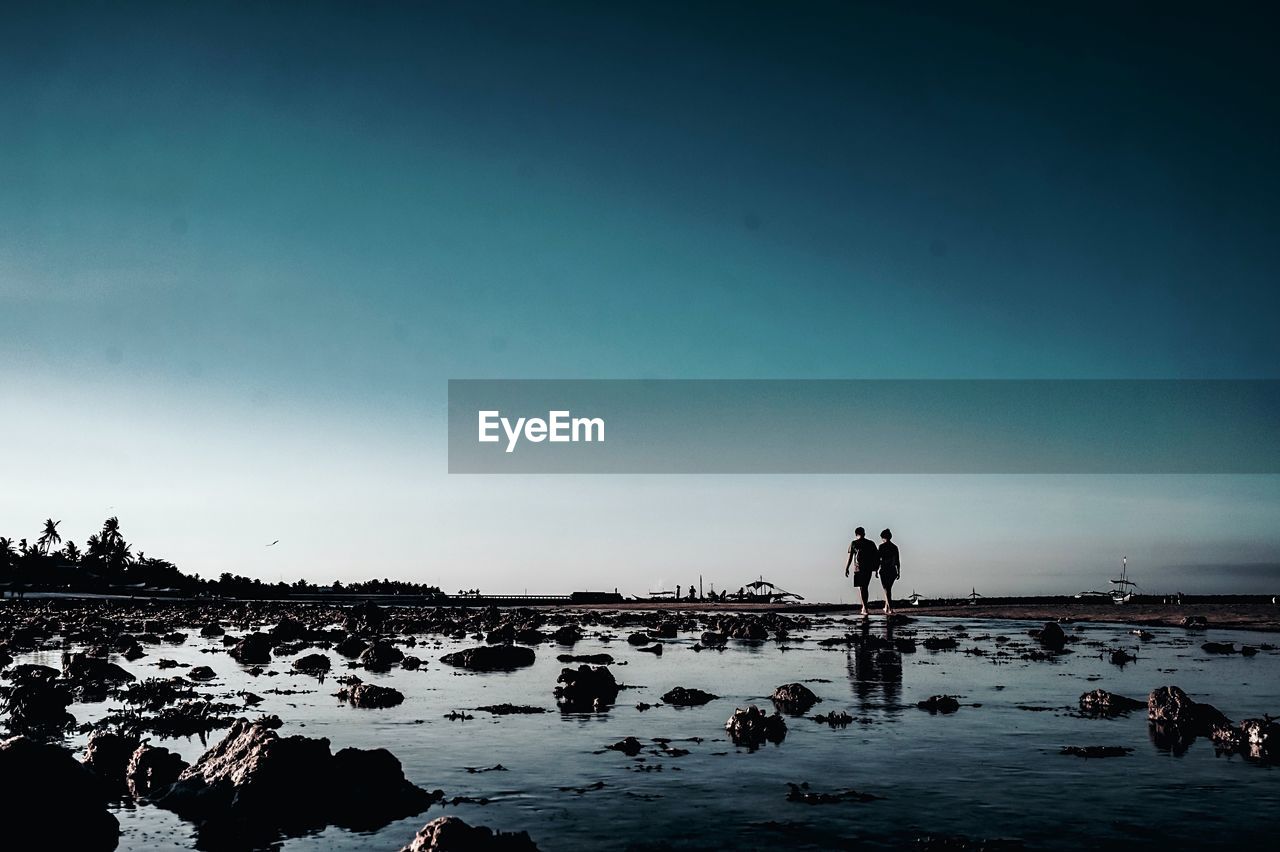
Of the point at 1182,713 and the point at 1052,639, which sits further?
the point at 1052,639

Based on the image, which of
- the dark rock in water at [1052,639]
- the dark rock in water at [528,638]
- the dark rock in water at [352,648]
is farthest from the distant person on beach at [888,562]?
the dark rock in water at [352,648]

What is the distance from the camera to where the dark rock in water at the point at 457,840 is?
6805 mm

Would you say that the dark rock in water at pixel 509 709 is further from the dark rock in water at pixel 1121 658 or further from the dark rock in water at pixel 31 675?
the dark rock in water at pixel 1121 658

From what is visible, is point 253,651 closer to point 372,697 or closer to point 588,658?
point 588,658

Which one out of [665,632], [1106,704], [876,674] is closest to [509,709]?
[876,674]

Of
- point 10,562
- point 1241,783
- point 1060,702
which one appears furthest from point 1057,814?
point 10,562

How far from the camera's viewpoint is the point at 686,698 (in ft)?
53.3

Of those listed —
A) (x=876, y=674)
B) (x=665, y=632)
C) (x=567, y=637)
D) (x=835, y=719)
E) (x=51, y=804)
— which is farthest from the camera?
(x=665, y=632)

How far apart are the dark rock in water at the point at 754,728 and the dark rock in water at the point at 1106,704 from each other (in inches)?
207

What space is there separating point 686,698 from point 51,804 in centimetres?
1025

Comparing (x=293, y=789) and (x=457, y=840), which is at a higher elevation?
(x=457, y=840)

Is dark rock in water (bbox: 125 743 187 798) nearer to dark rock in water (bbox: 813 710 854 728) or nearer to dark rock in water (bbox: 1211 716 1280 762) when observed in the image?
dark rock in water (bbox: 813 710 854 728)

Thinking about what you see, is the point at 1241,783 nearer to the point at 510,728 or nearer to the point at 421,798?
the point at 421,798

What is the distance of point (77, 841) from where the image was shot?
8109 mm
